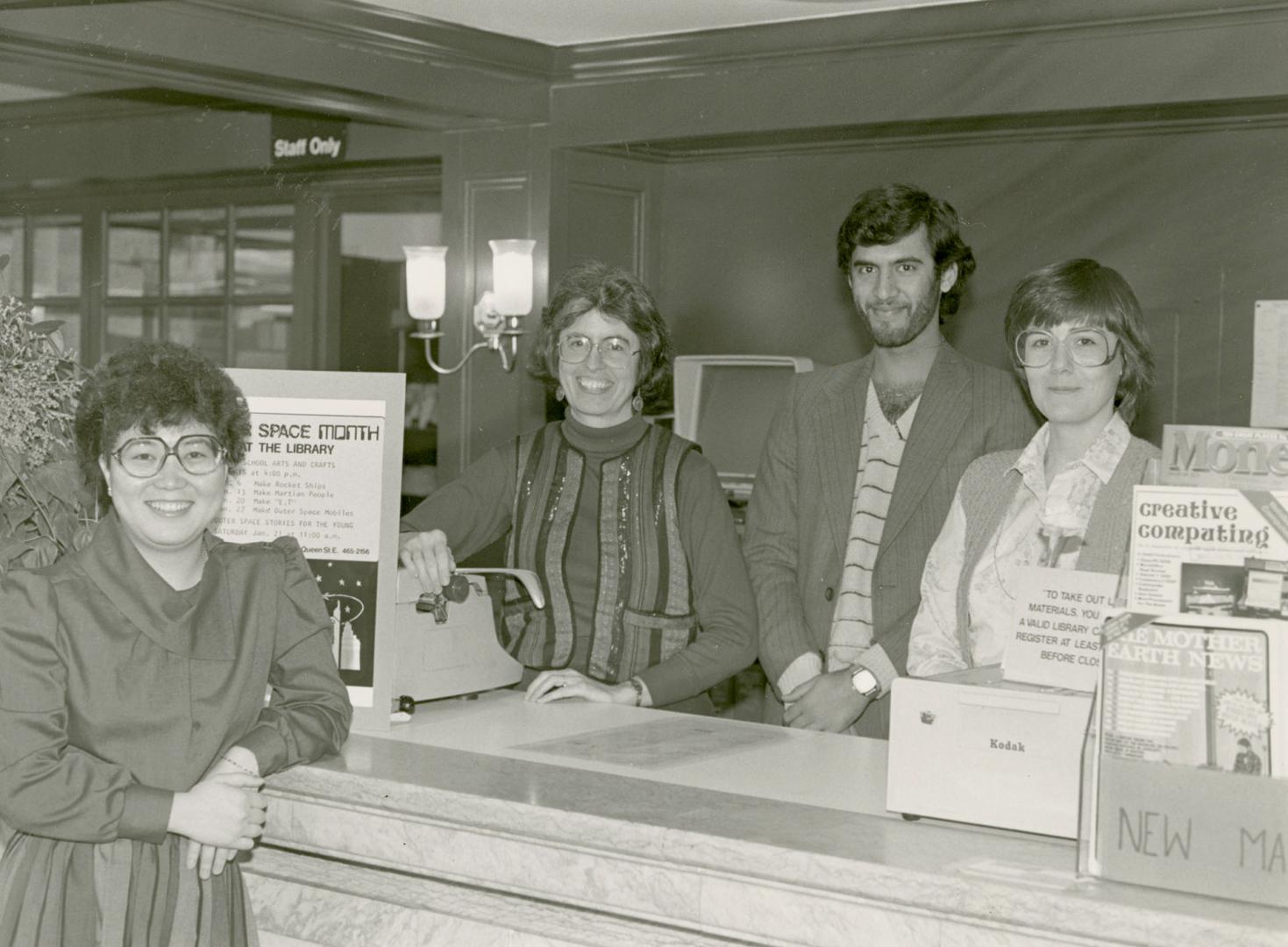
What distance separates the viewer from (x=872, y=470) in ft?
9.95

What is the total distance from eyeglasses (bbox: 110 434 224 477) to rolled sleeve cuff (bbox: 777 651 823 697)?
1452mm

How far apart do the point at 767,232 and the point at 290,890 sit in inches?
210

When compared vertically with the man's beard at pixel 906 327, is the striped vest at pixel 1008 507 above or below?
below

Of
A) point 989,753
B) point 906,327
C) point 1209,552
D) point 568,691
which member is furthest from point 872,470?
point 1209,552

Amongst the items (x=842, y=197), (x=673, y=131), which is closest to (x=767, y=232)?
(x=842, y=197)

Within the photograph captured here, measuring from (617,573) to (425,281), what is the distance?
373 centimetres

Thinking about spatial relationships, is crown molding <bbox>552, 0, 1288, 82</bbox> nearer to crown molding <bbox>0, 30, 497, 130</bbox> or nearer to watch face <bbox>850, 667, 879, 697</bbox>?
crown molding <bbox>0, 30, 497, 130</bbox>

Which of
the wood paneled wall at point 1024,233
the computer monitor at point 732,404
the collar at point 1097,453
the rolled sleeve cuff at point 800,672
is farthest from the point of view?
the computer monitor at point 732,404

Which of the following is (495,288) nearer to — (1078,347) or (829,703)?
(829,703)

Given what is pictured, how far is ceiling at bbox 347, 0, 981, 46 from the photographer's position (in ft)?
18.0

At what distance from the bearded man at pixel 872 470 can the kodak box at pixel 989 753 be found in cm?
108

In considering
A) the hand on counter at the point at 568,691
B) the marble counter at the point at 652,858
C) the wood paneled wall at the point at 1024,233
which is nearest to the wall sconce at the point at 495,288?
the wood paneled wall at the point at 1024,233

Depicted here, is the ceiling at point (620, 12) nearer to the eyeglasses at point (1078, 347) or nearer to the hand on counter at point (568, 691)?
the eyeglasses at point (1078, 347)

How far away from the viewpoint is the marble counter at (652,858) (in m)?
1.54
